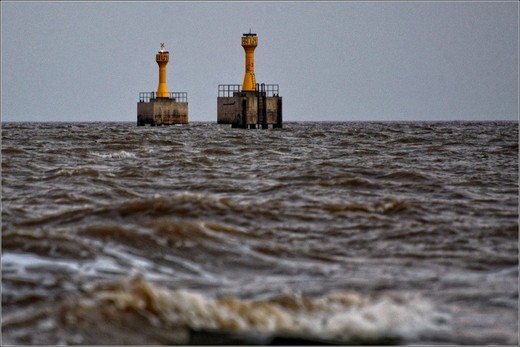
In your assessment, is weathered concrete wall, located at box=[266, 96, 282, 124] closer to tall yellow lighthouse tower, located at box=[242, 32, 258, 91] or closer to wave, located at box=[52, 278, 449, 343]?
tall yellow lighthouse tower, located at box=[242, 32, 258, 91]

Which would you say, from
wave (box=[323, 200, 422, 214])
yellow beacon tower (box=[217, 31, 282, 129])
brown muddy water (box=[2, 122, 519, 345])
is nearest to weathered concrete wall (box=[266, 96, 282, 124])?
yellow beacon tower (box=[217, 31, 282, 129])

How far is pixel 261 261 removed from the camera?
6629 millimetres

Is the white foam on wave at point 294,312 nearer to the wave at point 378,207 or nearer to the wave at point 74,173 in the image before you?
the wave at point 378,207

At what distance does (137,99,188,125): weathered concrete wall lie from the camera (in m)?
71.8

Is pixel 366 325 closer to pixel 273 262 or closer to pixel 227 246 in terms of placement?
pixel 273 262

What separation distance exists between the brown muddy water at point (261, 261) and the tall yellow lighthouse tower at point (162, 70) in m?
58.1

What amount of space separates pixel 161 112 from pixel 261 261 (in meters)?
66.0

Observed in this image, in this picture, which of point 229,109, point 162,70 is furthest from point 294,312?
point 162,70

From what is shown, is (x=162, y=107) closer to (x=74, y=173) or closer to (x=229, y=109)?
(x=229, y=109)

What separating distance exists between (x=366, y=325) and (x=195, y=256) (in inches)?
91.6

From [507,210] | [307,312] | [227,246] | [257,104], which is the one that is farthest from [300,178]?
[257,104]

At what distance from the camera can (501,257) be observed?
683cm

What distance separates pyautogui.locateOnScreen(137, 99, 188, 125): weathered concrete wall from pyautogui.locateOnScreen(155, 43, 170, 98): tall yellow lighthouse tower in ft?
2.84

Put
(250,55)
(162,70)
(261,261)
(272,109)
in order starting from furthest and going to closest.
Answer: (162,70), (272,109), (250,55), (261,261)
